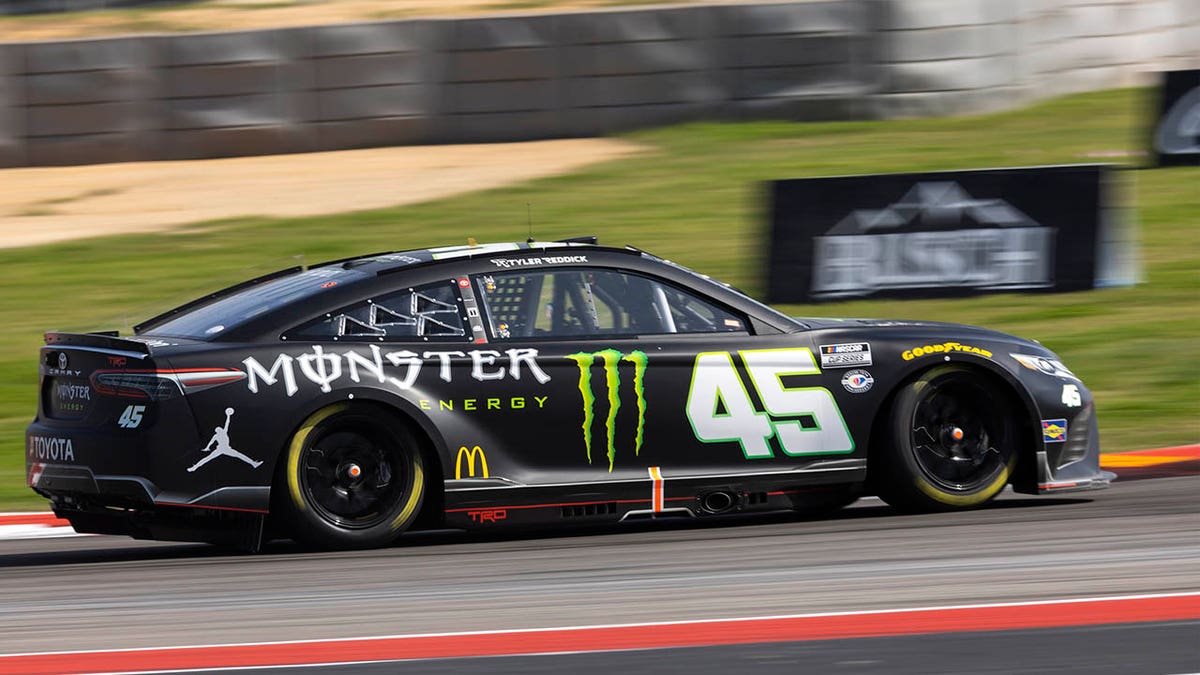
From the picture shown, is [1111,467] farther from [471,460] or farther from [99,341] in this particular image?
[99,341]

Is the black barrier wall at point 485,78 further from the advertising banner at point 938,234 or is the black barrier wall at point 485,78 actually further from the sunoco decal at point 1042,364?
the sunoco decal at point 1042,364

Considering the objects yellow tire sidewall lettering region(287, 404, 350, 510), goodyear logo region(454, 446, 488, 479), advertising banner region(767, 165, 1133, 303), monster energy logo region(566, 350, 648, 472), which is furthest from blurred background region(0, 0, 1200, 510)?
yellow tire sidewall lettering region(287, 404, 350, 510)

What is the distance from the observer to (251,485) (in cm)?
685

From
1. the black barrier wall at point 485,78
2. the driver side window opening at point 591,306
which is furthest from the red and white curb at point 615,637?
the black barrier wall at point 485,78

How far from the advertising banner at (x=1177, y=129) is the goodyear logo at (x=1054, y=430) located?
10855 mm

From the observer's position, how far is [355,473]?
701 centimetres

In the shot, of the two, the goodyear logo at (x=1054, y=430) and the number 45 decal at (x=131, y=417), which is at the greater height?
the number 45 decal at (x=131, y=417)

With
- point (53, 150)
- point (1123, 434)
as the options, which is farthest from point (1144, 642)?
point (53, 150)

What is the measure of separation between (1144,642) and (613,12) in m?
15.8

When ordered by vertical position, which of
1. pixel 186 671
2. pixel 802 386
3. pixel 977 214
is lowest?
pixel 186 671

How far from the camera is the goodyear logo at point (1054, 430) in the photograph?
7621 millimetres

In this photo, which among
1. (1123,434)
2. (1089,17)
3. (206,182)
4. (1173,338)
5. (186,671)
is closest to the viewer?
(186,671)

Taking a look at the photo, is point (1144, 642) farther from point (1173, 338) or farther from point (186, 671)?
point (1173, 338)

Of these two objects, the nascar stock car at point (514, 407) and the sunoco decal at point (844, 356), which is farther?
the sunoco decal at point (844, 356)
